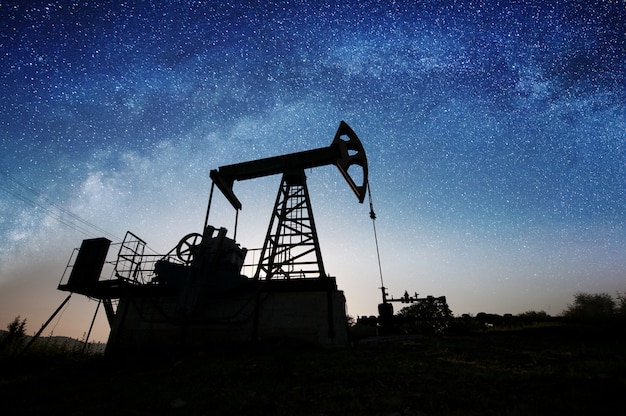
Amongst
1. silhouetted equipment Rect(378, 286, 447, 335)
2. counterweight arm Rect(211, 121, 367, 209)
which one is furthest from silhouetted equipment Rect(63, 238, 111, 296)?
silhouetted equipment Rect(378, 286, 447, 335)

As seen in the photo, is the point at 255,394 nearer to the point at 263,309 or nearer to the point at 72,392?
the point at 72,392

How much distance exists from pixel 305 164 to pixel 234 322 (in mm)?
7352

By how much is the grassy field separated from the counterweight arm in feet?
23.7

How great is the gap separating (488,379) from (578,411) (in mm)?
1641

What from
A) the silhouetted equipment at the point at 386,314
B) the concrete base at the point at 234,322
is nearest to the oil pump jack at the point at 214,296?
the concrete base at the point at 234,322

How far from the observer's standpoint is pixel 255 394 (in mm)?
5090

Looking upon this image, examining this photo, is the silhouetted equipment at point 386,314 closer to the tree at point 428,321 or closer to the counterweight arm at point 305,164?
the tree at point 428,321

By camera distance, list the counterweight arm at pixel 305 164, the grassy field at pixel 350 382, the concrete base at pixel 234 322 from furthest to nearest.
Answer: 1. the counterweight arm at pixel 305 164
2. the concrete base at pixel 234 322
3. the grassy field at pixel 350 382

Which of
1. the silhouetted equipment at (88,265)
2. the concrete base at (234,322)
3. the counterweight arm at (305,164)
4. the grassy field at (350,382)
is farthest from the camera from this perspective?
the counterweight arm at (305,164)

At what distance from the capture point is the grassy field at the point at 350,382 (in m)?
4.10

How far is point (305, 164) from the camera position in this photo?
45.4 feet

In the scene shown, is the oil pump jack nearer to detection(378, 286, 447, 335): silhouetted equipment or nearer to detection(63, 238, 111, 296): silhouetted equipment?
detection(63, 238, 111, 296): silhouetted equipment

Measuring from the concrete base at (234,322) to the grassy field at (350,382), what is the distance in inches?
37.0

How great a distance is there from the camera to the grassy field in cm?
410
